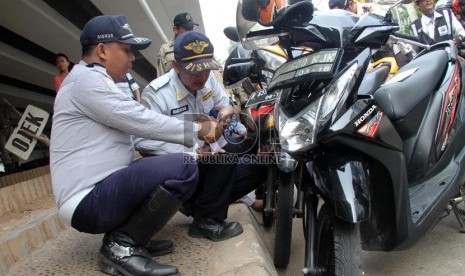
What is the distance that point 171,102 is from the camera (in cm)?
253

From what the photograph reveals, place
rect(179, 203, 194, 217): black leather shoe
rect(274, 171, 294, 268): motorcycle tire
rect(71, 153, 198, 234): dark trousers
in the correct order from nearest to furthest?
rect(71, 153, 198, 234): dark trousers
rect(274, 171, 294, 268): motorcycle tire
rect(179, 203, 194, 217): black leather shoe

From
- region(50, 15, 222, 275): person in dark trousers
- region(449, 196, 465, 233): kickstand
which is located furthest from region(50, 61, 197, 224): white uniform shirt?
region(449, 196, 465, 233): kickstand

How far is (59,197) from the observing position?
1934 mm

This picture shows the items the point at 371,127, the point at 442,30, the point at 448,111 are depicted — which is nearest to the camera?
the point at 371,127

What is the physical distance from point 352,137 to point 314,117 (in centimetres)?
17

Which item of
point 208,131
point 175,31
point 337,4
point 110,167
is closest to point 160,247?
point 110,167

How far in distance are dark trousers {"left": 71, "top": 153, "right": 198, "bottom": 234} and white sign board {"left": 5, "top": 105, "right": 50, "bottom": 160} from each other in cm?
358

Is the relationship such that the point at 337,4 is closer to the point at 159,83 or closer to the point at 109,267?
the point at 159,83

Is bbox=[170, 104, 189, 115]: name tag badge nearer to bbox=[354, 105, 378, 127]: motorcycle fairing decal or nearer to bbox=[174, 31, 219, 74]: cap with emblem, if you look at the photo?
bbox=[174, 31, 219, 74]: cap with emblem

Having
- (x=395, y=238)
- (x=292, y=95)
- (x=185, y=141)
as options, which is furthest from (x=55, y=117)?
(x=395, y=238)

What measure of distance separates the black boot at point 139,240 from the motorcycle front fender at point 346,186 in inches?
27.0

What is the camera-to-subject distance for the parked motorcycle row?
165 cm

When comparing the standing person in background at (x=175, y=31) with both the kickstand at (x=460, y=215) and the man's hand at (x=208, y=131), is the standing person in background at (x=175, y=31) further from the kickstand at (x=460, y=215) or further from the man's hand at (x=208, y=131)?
the kickstand at (x=460, y=215)

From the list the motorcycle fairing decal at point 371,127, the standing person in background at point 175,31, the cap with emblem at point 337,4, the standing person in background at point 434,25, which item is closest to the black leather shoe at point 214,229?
the motorcycle fairing decal at point 371,127
